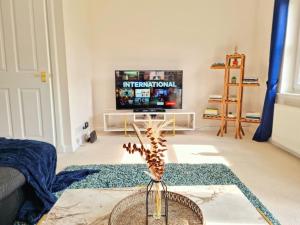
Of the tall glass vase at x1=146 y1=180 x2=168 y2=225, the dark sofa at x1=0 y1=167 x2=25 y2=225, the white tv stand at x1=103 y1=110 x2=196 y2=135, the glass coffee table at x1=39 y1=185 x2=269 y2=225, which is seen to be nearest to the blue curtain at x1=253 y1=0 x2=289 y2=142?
the white tv stand at x1=103 y1=110 x2=196 y2=135

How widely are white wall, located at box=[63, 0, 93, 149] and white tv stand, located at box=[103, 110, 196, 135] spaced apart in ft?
1.27

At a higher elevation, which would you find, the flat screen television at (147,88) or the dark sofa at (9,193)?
the flat screen television at (147,88)

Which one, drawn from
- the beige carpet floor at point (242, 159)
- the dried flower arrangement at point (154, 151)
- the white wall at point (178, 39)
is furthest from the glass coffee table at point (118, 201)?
the white wall at point (178, 39)

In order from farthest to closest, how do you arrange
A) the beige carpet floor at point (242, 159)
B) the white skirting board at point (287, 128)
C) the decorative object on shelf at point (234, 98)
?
1. the decorative object on shelf at point (234, 98)
2. the white skirting board at point (287, 128)
3. the beige carpet floor at point (242, 159)

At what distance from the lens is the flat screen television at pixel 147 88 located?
3.97 metres

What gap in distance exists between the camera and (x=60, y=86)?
2998 mm

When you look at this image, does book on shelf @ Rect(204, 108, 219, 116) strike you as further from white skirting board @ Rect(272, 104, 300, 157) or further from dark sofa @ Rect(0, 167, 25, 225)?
dark sofa @ Rect(0, 167, 25, 225)

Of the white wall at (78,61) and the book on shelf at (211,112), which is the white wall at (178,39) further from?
the book on shelf at (211,112)

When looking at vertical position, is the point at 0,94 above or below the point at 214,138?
above

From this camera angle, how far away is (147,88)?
4.00 metres

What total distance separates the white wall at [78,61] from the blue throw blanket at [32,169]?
130cm

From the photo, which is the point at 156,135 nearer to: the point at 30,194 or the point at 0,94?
the point at 30,194

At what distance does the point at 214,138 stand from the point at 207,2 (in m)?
2.37

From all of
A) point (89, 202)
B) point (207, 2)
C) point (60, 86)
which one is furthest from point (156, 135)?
point (207, 2)
